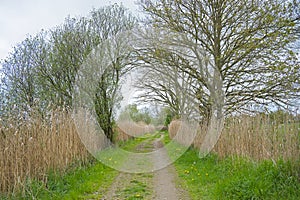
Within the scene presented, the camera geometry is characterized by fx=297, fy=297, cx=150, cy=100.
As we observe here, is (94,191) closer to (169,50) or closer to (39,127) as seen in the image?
(39,127)

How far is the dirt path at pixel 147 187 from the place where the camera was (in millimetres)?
5195

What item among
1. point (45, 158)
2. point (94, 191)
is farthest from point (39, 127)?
point (94, 191)

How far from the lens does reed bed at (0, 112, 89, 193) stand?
4.64m

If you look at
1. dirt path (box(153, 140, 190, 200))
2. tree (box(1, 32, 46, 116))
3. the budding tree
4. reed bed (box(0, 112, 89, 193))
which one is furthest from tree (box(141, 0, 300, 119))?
tree (box(1, 32, 46, 116))

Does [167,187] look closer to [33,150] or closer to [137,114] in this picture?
[33,150]

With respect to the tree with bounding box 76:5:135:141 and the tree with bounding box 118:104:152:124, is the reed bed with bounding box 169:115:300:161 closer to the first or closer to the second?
the tree with bounding box 76:5:135:141

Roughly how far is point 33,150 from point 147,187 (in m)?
2.31

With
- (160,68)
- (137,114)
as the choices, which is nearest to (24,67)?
(160,68)

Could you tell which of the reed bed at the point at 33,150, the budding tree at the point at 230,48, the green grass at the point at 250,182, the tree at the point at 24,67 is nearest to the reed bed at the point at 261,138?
the green grass at the point at 250,182

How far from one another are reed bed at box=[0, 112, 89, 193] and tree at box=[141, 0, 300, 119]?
4917 millimetres

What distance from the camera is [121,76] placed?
13836mm

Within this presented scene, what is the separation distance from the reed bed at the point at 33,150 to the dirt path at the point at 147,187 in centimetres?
130

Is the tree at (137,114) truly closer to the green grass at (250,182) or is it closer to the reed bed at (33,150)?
the reed bed at (33,150)

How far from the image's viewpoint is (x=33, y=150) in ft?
17.5
